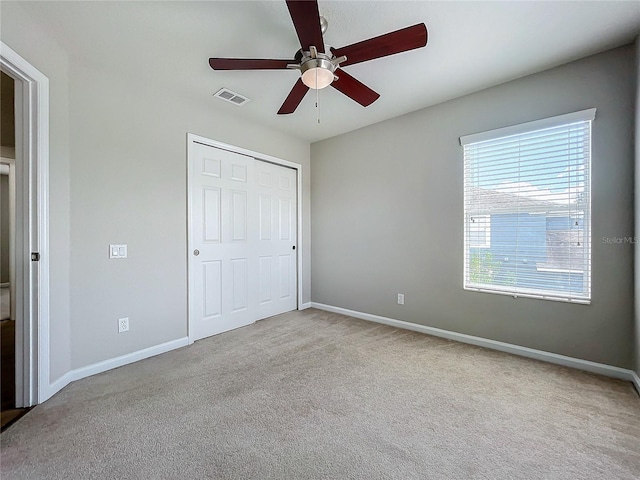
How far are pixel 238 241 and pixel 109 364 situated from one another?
66.9 inches

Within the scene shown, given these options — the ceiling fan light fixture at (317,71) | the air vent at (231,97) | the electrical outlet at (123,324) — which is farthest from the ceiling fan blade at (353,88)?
the electrical outlet at (123,324)

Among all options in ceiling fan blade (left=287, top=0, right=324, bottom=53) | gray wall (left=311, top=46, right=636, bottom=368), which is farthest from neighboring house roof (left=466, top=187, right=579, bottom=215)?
ceiling fan blade (left=287, top=0, right=324, bottom=53)

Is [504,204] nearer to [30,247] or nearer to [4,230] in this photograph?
[30,247]

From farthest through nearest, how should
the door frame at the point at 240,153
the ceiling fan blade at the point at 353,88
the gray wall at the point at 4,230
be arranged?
the gray wall at the point at 4,230 < the door frame at the point at 240,153 < the ceiling fan blade at the point at 353,88

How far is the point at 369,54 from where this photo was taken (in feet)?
5.62

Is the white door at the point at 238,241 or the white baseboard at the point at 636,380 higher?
the white door at the point at 238,241

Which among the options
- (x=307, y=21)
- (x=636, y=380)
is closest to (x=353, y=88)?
(x=307, y=21)

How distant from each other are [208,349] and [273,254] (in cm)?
150

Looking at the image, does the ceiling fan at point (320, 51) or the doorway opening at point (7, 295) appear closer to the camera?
the ceiling fan at point (320, 51)

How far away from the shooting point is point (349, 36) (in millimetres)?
2016

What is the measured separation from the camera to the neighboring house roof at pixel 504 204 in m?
2.48

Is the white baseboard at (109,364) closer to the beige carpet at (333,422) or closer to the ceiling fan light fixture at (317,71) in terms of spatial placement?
the beige carpet at (333,422)

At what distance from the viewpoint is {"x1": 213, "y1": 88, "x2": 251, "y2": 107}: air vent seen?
9.18ft

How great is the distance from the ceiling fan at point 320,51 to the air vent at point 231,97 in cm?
105
